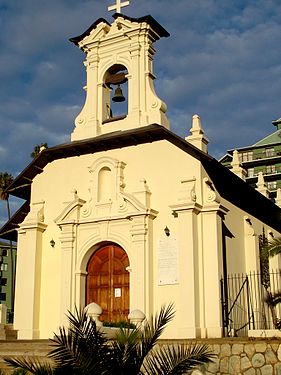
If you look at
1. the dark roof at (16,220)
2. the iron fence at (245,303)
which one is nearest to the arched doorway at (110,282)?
the iron fence at (245,303)

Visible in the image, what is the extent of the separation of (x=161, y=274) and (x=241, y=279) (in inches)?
119

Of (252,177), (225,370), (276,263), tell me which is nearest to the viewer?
(225,370)

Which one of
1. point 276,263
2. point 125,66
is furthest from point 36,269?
point 276,263

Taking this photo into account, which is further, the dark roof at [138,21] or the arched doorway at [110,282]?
the dark roof at [138,21]

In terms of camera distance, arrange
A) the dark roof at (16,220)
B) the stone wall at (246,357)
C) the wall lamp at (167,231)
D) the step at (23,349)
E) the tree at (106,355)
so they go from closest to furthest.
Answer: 1. the tree at (106,355)
2. the stone wall at (246,357)
3. the step at (23,349)
4. the wall lamp at (167,231)
5. the dark roof at (16,220)

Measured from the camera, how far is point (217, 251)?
54.6 feet

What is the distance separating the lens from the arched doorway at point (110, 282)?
59.0 feet

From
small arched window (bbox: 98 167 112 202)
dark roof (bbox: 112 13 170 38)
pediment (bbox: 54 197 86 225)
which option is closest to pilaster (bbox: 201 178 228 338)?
small arched window (bbox: 98 167 112 202)

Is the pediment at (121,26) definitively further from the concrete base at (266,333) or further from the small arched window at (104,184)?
the concrete base at (266,333)

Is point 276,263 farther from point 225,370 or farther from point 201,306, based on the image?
point 225,370

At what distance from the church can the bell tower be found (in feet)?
0.13

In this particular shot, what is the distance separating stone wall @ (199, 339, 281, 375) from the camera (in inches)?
487

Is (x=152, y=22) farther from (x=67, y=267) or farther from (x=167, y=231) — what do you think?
(x=67, y=267)

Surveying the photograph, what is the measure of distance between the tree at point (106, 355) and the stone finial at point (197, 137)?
9.41 metres
